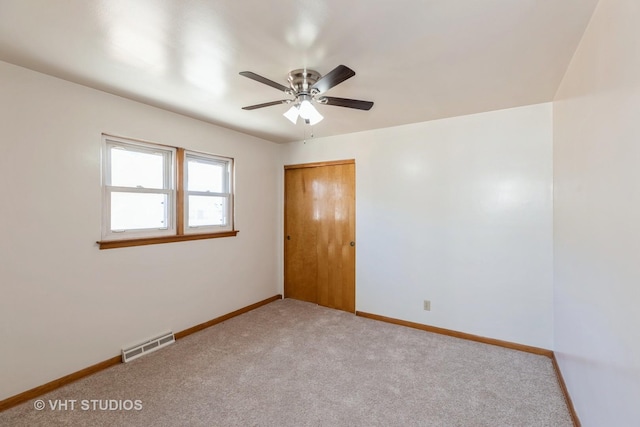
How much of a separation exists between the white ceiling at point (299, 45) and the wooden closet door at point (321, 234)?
1.58m

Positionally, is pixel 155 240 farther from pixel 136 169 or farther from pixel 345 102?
pixel 345 102

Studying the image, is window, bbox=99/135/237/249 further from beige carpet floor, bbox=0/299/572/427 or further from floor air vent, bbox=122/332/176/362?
beige carpet floor, bbox=0/299/572/427

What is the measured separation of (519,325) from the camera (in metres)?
2.82

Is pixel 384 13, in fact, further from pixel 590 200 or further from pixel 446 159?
pixel 446 159

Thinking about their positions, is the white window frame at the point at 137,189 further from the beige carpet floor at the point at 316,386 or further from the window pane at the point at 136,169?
the beige carpet floor at the point at 316,386

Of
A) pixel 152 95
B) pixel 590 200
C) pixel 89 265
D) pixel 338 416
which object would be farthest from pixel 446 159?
pixel 89 265

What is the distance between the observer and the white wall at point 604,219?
1.09 meters

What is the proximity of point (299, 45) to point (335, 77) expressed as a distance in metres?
0.32

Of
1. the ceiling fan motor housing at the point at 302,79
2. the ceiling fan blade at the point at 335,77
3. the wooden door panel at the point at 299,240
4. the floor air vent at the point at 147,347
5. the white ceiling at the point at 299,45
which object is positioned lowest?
the floor air vent at the point at 147,347

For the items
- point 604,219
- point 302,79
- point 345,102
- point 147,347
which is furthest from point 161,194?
point 604,219

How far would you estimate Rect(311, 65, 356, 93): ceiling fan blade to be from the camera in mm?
1571

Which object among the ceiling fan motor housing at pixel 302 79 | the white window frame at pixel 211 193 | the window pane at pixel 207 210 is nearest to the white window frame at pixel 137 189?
the white window frame at pixel 211 193

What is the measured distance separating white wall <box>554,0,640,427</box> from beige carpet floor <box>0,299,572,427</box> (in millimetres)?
498

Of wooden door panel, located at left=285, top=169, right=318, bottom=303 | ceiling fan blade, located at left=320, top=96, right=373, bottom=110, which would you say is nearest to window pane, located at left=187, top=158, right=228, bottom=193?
wooden door panel, located at left=285, top=169, right=318, bottom=303
